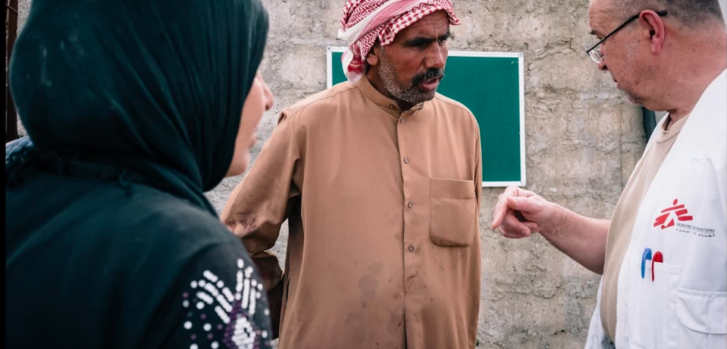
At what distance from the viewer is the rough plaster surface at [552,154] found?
4.08 m

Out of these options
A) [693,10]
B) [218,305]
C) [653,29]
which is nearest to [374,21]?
[653,29]

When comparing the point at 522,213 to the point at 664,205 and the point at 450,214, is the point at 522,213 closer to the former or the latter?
the point at 450,214

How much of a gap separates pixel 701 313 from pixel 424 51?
1.54 metres

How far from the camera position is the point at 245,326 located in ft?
3.26

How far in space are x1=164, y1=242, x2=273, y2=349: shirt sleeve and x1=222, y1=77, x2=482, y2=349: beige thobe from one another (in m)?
1.64

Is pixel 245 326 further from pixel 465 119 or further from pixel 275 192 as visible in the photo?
pixel 465 119

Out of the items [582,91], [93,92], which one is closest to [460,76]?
[582,91]

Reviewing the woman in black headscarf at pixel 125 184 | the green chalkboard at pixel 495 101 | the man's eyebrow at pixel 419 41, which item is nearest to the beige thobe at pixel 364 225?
the man's eyebrow at pixel 419 41

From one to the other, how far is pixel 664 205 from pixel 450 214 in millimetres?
926

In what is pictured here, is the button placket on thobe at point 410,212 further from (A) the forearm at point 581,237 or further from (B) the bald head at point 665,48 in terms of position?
(B) the bald head at point 665,48

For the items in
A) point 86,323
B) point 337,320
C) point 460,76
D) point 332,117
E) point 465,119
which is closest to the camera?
point 86,323

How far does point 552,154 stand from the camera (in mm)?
4141

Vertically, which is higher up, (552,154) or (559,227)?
(552,154)

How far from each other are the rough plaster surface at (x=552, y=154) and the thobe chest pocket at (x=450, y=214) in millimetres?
1253
